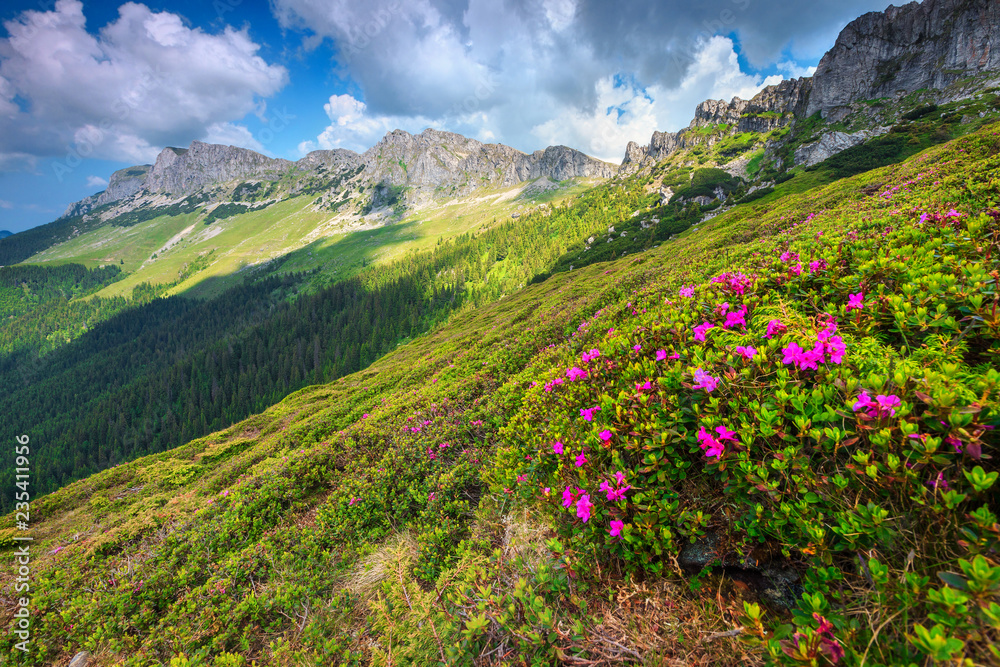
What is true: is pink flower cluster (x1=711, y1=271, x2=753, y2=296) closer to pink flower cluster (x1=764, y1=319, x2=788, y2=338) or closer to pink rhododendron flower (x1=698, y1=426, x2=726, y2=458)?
→ pink flower cluster (x1=764, y1=319, x2=788, y2=338)

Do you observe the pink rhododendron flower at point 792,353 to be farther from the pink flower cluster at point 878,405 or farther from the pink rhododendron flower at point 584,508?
the pink rhododendron flower at point 584,508

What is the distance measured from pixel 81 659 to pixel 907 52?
127 metres

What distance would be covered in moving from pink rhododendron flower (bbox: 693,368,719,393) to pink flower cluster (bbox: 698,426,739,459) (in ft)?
1.25

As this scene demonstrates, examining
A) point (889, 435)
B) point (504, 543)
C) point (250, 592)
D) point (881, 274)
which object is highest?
point (881, 274)

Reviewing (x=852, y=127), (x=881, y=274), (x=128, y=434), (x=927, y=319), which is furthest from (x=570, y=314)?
(x=128, y=434)

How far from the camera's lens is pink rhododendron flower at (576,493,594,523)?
2801 mm

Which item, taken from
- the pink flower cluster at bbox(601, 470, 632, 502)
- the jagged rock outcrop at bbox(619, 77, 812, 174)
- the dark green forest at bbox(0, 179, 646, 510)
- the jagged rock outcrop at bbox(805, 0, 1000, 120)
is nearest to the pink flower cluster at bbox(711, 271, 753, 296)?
the pink flower cluster at bbox(601, 470, 632, 502)

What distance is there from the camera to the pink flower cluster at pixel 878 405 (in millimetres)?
1988

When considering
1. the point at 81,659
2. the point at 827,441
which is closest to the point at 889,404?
the point at 827,441

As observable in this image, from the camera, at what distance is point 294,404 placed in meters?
32.8

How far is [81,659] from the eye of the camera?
5668 millimetres

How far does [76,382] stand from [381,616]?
21714cm

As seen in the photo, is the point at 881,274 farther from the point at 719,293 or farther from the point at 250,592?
the point at 250,592

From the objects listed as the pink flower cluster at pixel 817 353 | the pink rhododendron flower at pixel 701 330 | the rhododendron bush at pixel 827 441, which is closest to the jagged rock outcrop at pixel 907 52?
the rhododendron bush at pixel 827 441
